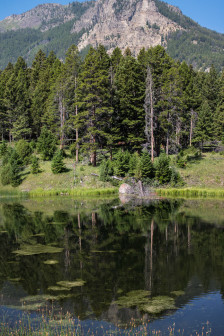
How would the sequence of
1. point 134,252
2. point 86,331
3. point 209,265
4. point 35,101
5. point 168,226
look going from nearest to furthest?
point 86,331
point 209,265
point 134,252
point 168,226
point 35,101

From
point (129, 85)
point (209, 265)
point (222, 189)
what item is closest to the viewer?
point (209, 265)

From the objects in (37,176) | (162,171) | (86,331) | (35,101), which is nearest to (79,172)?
(37,176)

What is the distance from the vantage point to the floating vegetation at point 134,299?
35.5 feet

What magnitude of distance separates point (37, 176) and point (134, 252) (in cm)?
3141

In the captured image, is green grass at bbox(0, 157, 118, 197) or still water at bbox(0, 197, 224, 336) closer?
still water at bbox(0, 197, 224, 336)

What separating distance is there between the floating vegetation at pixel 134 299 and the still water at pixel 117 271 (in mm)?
33

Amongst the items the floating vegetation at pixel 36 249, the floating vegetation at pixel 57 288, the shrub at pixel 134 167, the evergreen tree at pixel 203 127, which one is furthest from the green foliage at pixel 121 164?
the floating vegetation at pixel 57 288

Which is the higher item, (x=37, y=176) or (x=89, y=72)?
(x=89, y=72)

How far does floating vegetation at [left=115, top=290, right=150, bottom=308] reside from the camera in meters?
10.8

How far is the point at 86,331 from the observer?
9.29m

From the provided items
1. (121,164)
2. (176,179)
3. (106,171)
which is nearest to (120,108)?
(121,164)

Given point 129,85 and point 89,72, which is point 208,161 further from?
point 89,72

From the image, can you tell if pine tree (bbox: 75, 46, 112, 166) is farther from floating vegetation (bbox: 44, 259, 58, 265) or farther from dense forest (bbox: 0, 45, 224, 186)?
floating vegetation (bbox: 44, 259, 58, 265)

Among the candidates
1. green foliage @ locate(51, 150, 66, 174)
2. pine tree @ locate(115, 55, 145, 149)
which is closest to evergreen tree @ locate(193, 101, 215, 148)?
pine tree @ locate(115, 55, 145, 149)
